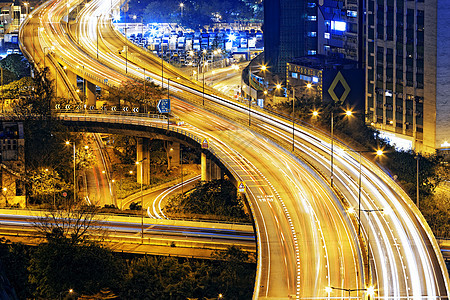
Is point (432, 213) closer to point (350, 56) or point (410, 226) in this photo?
point (410, 226)

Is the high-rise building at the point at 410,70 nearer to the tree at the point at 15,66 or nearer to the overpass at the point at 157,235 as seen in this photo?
the overpass at the point at 157,235

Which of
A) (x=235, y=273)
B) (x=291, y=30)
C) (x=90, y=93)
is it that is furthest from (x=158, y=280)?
(x=291, y=30)

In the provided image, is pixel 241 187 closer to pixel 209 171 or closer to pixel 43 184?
pixel 209 171

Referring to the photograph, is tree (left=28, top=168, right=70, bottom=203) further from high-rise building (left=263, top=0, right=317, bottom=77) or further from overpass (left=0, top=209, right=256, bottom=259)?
high-rise building (left=263, top=0, right=317, bottom=77)

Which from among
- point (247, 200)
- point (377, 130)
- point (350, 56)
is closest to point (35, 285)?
point (247, 200)

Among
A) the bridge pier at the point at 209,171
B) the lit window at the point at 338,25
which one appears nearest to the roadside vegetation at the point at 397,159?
the bridge pier at the point at 209,171

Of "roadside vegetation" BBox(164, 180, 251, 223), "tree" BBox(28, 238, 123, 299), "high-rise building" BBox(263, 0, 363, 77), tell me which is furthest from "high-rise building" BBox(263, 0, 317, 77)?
"tree" BBox(28, 238, 123, 299)

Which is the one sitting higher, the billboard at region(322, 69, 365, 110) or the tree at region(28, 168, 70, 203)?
the billboard at region(322, 69, 365, 110)
